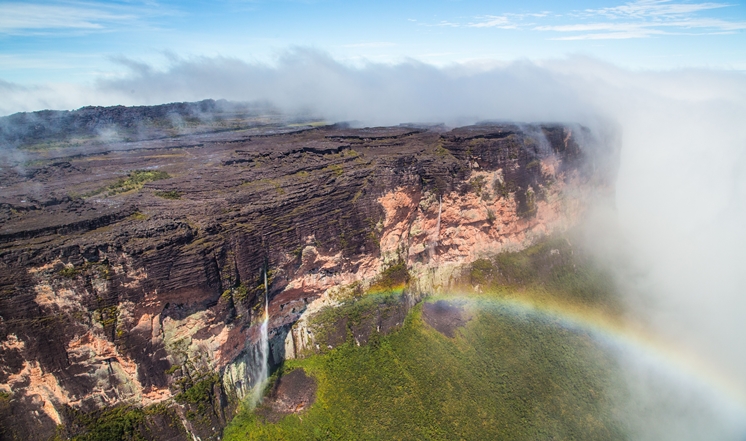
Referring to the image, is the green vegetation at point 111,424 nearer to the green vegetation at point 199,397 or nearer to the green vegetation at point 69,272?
the green vegetation at point 199,397

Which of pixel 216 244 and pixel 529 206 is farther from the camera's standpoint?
pixel 529 206

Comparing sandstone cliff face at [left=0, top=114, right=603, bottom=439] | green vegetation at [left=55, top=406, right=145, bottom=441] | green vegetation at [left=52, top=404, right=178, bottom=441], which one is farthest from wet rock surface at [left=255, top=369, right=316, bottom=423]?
green vegetation at [left=55, top=406, right=145, bottom=441]

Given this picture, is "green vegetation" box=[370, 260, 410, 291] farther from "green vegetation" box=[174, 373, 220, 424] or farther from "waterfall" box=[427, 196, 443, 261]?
"green vegetation" box=[174, 373, 220, 424]

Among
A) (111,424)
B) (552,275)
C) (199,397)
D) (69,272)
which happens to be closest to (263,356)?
(199,397)

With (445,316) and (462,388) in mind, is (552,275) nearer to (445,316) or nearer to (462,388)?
(445,316)

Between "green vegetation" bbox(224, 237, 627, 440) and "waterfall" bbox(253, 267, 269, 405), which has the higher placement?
"waterfall" bbox(253, 267, 269, 405)

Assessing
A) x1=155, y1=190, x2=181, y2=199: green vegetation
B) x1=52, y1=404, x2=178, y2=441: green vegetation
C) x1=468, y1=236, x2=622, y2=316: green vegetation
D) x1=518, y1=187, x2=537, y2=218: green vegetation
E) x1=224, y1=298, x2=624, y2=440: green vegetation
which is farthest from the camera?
x1=518, y1=187, x2=537, y2=218: green vegetation
